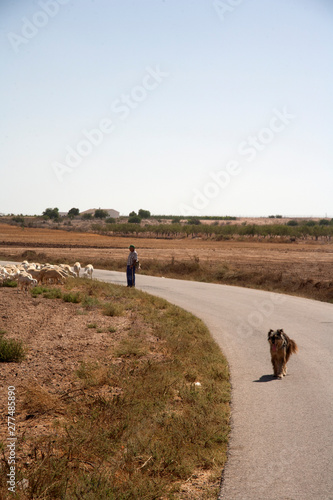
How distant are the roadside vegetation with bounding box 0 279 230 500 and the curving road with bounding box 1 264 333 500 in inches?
11.5

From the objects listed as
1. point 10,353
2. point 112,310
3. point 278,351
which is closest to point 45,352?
point 10,353

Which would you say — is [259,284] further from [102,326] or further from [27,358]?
[27,358]

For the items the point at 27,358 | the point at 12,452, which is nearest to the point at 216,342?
the point at 27,358


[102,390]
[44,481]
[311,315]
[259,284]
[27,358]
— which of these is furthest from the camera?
[259,284]

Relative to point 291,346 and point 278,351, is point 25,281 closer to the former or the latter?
point 291,346

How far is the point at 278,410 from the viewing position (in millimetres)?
7969

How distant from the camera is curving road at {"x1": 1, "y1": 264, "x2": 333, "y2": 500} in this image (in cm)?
554

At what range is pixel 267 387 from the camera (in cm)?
929

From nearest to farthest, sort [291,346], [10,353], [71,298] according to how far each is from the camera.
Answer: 1. [10,353]
2. [291,346]
3. [71,298]

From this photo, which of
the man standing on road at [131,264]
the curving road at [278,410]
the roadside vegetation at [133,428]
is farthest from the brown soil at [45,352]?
the man standing on road at [131,264]

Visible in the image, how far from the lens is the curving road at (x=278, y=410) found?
5539mm

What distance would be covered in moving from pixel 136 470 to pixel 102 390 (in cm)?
315

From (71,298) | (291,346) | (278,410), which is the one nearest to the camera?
(278,410)

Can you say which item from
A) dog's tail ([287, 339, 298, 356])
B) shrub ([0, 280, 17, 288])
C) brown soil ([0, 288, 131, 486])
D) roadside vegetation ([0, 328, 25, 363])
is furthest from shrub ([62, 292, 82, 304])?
dog's tail ([287, 339, 298, 356])
